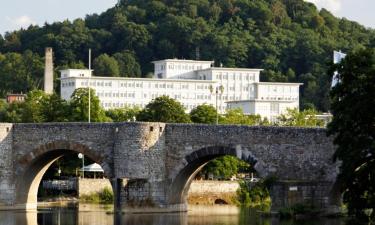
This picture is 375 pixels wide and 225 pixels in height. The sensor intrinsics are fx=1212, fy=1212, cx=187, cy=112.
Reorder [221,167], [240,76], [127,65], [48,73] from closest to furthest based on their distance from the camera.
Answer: [221,167] < [48,73] < [240,76] < [127,65]

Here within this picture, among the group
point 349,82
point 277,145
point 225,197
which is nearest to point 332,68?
point 349,82

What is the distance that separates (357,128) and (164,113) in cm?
4458

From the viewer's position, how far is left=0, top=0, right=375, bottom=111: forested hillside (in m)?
168

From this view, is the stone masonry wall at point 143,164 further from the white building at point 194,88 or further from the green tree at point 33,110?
the white building at point 194,88

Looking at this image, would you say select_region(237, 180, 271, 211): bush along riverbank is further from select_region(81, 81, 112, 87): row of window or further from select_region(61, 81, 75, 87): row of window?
select_region(61, 81, 75, 87): row of window

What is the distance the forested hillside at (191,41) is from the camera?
550 feet

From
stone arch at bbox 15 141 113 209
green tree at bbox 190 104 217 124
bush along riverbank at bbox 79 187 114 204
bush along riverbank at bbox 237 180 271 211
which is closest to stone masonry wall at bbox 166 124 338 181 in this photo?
stone arch at bbox 15 141 113 209

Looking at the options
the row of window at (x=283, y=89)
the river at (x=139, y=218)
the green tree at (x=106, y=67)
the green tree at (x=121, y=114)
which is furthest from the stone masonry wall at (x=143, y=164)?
the green tree at (x=106, y=67)

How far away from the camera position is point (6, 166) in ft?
205

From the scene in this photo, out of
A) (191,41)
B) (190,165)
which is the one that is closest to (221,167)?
(190,165)

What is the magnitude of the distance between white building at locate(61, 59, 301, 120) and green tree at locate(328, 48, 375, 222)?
94.8 m

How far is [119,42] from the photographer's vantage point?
184 meters

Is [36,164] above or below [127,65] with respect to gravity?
below

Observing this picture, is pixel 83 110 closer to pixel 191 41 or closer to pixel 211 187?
pixel 211 187
